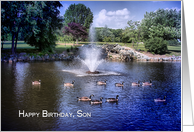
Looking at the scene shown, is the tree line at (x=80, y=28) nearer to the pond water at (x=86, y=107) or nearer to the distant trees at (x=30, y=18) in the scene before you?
the distant trees at (x=30, y=18)

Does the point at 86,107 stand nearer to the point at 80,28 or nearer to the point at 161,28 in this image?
the point at 80,28

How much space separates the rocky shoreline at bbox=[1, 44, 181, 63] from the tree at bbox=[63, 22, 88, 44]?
19.8 feet

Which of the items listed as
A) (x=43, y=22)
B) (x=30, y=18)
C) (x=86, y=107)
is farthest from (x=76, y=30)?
(x=86, y=107)

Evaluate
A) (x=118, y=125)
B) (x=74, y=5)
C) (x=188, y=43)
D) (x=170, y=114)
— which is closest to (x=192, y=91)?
(x=170, y=114)

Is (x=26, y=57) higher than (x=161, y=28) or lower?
lower

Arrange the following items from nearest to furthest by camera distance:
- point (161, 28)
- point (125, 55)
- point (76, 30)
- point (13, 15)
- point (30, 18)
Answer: point (13, 15) → point (30, 18) → point (125, 55) → point (161, 28) → point (76, 30)

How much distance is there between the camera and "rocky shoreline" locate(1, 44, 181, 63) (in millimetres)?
40341

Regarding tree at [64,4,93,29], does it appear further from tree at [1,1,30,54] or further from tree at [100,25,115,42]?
tree at [1,1,30,54]

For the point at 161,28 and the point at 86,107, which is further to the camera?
the point at 161,28

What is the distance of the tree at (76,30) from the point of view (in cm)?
5577

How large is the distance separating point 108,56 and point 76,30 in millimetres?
14010

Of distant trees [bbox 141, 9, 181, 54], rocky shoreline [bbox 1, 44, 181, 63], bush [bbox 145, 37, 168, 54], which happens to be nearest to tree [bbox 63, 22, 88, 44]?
rocky shoreline [bbox 1, 44, 181, 63]

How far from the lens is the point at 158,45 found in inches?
2039

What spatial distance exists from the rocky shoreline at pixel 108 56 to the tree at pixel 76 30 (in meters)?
6.02
